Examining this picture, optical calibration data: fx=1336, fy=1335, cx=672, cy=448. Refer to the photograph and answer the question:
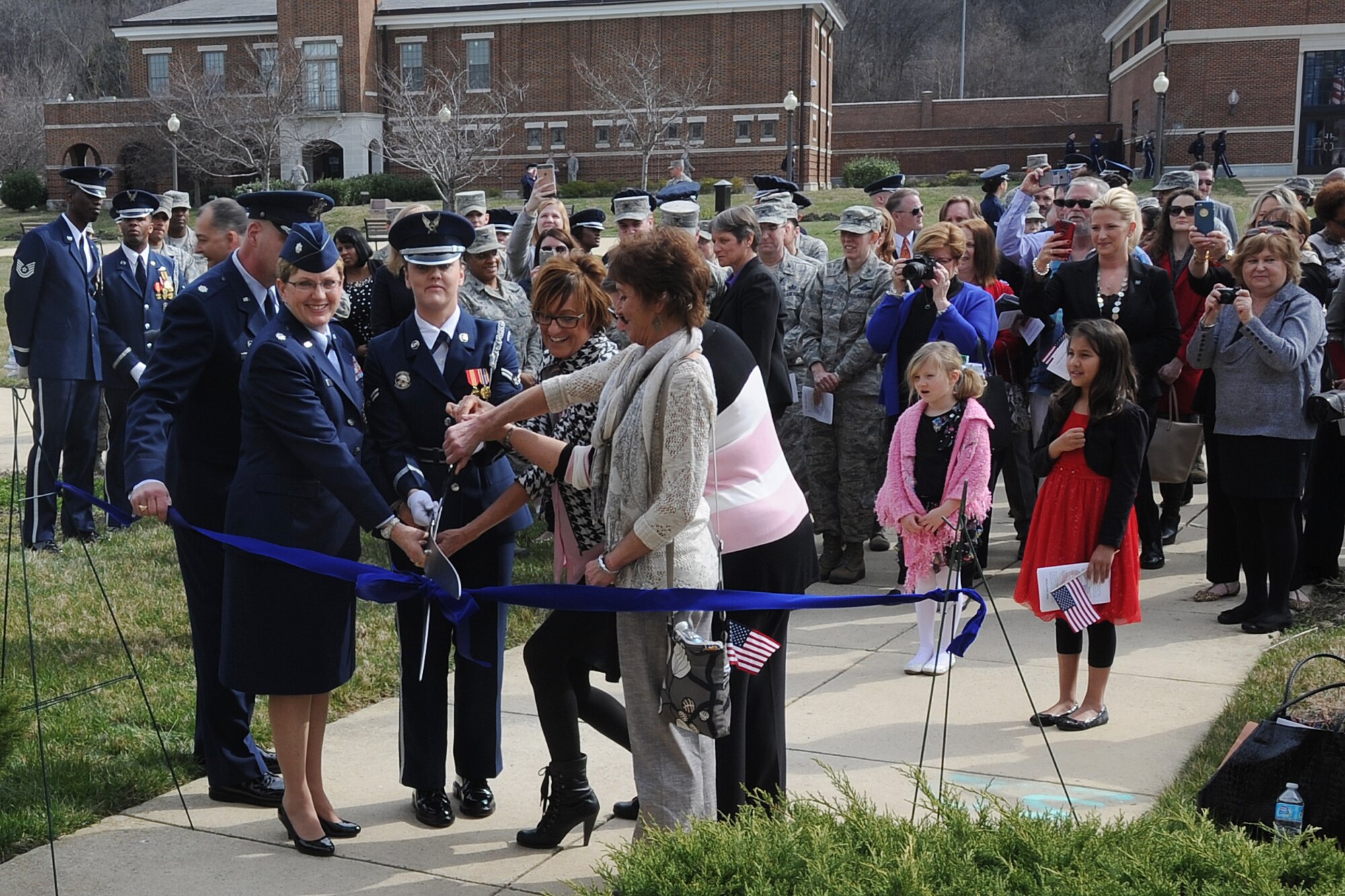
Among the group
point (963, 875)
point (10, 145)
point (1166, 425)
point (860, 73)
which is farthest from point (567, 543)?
point (860, 73)

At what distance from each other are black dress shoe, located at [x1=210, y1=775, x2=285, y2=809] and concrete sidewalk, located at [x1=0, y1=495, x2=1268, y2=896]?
1.8 inches

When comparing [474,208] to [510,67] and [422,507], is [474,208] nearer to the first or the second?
[422,507]

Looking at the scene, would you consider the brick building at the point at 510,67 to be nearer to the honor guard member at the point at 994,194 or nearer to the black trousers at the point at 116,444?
the honor guard member at the point at 994,194

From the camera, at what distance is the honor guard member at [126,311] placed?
9.50m

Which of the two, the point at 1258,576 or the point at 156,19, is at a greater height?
the point at 156,19

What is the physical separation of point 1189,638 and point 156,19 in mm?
66107

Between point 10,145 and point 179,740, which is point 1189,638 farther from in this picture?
point 10,145

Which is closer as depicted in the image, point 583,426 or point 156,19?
point 583,426

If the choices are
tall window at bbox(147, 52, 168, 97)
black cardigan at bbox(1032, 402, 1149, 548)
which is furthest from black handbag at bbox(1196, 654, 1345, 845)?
tall window at bbox(147, 52, 168, 97)

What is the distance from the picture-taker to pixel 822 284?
27.3 feet

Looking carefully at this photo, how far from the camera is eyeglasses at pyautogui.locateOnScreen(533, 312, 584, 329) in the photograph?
14.9 ft

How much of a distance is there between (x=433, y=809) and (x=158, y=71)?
6704cm

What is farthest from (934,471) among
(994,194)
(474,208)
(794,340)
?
(994,194)

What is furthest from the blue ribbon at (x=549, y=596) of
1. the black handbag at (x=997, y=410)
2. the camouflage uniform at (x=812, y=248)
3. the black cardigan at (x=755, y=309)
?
the camouflage uniform at (x=812, y=248)
